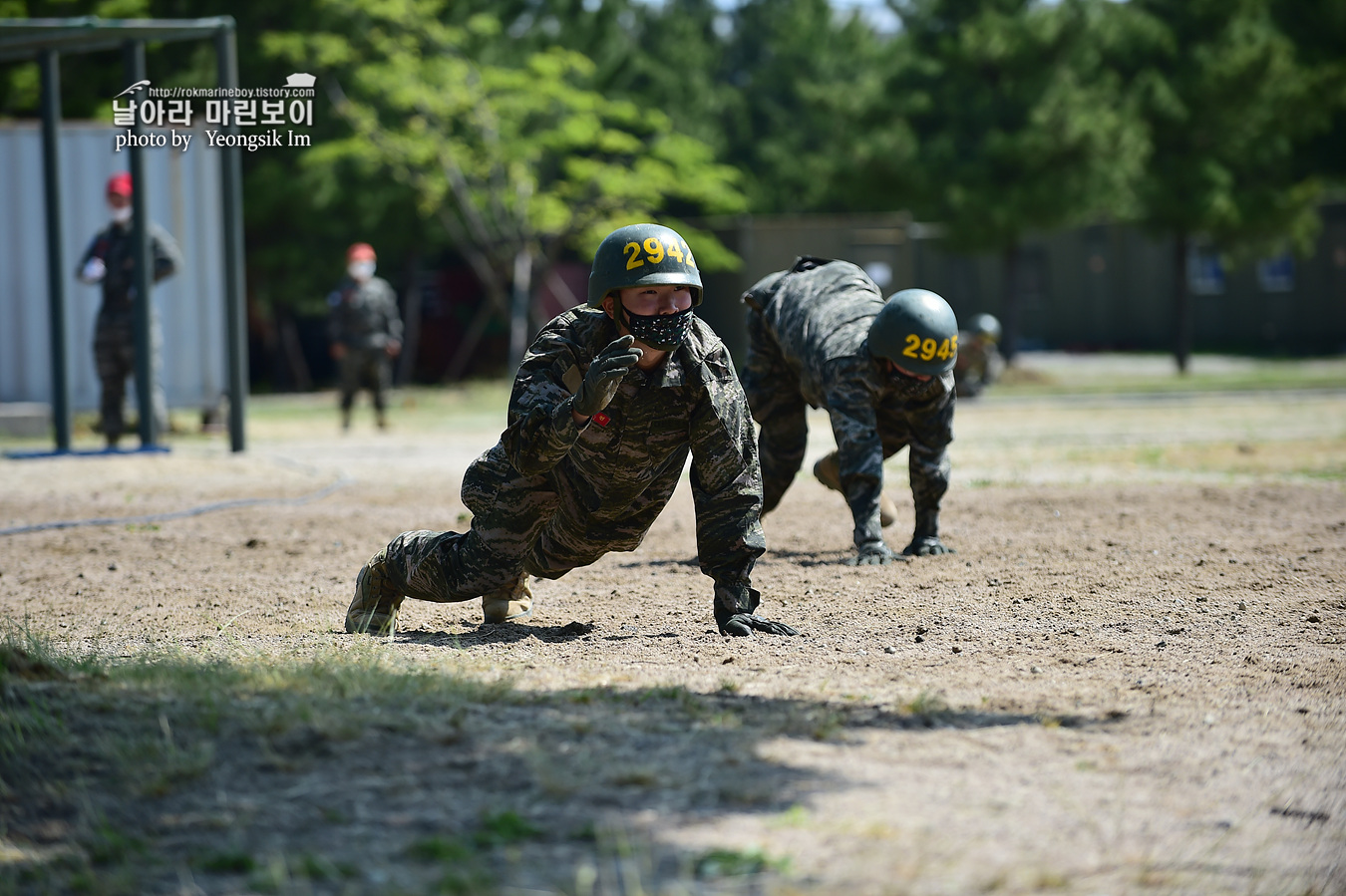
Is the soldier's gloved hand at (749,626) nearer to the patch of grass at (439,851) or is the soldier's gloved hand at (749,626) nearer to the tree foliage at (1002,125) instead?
the patch of grass at (439,851)

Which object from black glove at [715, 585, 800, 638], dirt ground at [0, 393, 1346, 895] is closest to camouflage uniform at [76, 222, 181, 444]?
dirt ground at [0, 393, 1346, 895]

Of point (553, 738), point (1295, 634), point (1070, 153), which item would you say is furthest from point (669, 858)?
point (1070, 153)

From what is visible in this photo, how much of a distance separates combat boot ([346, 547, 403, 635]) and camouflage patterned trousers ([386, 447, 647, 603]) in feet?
0.25

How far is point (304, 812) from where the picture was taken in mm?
3531

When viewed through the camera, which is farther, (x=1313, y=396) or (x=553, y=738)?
(x=1313, y=396)

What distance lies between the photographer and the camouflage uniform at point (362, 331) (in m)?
Answer: 16.8

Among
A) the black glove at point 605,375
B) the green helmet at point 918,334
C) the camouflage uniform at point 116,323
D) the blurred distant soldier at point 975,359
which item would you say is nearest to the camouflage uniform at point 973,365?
the blurred distant soldier at point 975,359

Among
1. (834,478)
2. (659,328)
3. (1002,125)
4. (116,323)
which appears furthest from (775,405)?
(1002,125)

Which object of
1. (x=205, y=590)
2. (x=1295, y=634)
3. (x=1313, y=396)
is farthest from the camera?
(x=1313, y=396)

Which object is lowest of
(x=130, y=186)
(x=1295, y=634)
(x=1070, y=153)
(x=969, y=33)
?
(x=1295, y=634)

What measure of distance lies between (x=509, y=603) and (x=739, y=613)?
115 centimetres

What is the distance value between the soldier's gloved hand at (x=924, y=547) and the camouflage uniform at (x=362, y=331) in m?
10.1

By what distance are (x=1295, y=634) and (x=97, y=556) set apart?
6.44m

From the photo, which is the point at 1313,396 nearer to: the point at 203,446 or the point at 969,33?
the point at 969,33
